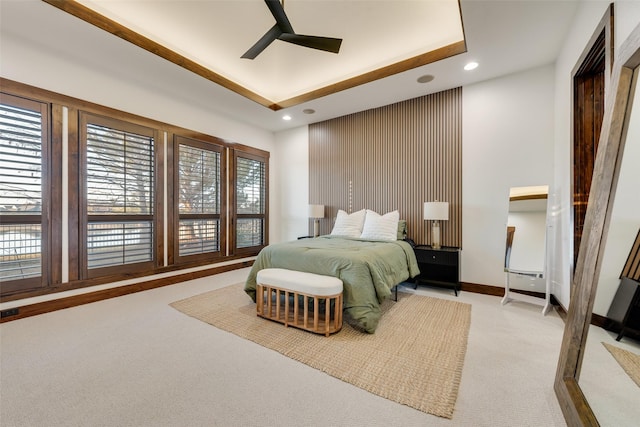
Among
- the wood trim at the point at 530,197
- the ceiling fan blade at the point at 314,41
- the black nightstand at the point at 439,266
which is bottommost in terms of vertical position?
the black nightstand at the point at 439,266

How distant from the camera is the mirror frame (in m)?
1.31

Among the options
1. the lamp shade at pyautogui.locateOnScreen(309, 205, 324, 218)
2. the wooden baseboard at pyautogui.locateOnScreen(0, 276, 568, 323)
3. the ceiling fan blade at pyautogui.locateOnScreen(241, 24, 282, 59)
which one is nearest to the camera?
the ceiling fan blade at pyautogui.locateOnScreen(241, 24, 282, 59)

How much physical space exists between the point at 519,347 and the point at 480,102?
124 inches

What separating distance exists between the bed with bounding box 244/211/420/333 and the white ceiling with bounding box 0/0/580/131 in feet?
7.90

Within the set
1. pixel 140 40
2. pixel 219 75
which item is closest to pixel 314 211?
pixel 219 75

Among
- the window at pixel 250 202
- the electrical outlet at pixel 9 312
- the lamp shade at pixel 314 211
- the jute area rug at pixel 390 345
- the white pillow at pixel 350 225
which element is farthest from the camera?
the window at pixel 250 202

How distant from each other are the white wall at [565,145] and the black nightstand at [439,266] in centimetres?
103

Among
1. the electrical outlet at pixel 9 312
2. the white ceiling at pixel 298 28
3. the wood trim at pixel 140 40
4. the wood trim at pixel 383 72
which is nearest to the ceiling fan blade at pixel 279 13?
the white ceiling at pixel 298 28

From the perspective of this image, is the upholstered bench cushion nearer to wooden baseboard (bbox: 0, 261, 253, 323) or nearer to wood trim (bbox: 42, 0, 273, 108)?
wooden baseboard (bbox: 0, 261, 253, 323)

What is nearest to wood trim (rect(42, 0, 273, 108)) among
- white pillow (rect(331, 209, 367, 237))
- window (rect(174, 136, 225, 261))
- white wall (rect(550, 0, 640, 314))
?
window (rect(174, 136, 225, 261))

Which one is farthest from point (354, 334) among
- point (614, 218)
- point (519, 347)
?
point (614, 218)

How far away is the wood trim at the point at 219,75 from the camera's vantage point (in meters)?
2.44

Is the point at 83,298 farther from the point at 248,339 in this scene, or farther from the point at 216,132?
the point at 216,132

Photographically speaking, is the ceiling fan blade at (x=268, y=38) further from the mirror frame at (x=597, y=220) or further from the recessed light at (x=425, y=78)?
the mirror frame at (x=597, y=220)
